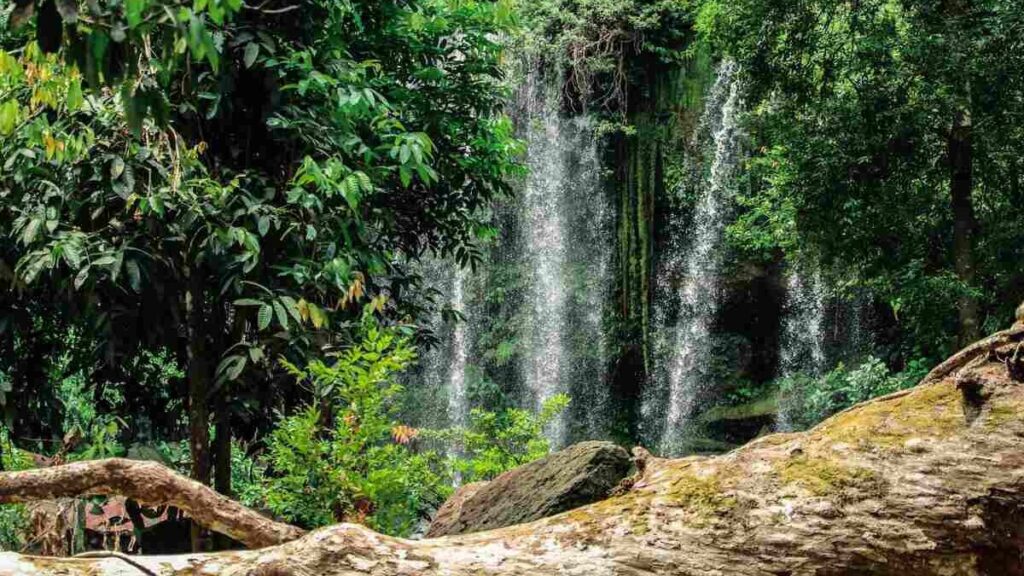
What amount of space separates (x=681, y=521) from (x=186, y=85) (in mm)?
3147

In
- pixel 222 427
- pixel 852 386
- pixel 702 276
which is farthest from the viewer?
pixel 702 276

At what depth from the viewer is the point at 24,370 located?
192 inches

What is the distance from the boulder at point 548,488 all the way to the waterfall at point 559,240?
10119mm

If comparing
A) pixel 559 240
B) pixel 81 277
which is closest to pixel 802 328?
pixel 559 240

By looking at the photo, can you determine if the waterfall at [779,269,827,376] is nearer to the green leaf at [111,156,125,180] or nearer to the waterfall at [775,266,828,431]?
the waterfall at [775,266,828,431]

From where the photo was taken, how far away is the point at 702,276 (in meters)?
13.7

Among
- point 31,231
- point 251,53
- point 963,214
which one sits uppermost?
point 251,53

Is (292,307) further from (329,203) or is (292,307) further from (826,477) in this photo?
(826,477)

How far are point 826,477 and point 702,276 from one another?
1178 centimetres

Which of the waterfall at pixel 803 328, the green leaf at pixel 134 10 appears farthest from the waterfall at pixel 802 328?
the green leaf at pixel 134 10

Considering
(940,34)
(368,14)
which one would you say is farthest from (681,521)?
(940,34)

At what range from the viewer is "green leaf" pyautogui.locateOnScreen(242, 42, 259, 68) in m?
4.12

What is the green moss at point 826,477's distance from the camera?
2.11 m

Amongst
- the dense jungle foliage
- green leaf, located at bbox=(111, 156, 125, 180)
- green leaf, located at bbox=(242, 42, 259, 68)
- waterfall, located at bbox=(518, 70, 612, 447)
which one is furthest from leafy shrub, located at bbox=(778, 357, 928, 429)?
green leaf, located at bbox=(111, 156, 125, 180)
